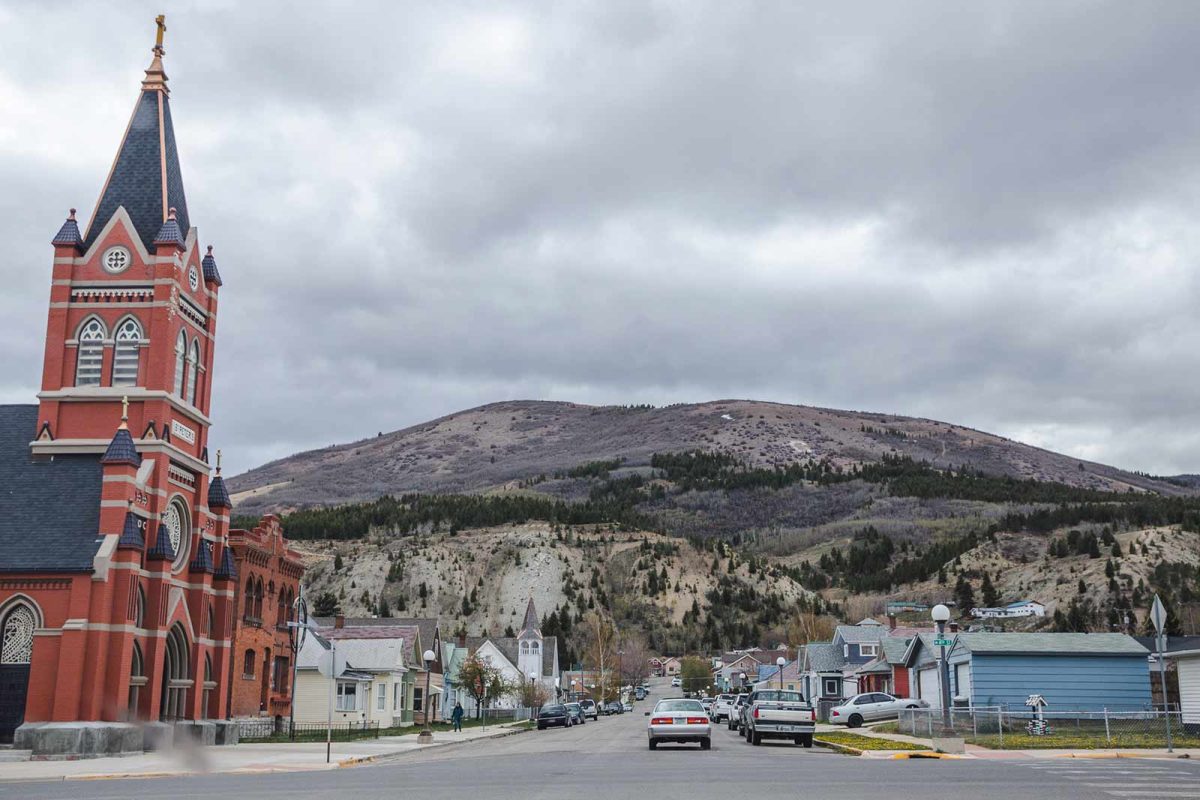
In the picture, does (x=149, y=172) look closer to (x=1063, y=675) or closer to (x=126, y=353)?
(x=126, y=353)

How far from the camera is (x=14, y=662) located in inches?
1459

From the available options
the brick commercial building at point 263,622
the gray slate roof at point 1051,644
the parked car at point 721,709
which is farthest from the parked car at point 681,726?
the parked car at point 721,709

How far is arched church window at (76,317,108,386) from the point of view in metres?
41.9

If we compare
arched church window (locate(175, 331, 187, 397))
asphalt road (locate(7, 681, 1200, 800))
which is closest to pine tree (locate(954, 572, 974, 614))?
arched church window (locate(175, 331, 187, 397))

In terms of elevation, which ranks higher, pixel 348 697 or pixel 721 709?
pixel 348 697

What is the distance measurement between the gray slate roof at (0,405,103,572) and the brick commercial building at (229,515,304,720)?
32.6 ft

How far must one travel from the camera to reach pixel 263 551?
52.0 metres

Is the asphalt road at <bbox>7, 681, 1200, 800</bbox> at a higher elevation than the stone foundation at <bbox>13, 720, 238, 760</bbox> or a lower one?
higher

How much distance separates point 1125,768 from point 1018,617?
97.9 metres

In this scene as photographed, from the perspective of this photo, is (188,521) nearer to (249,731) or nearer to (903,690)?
(249,731)

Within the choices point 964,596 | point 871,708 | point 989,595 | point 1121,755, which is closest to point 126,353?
point 1121,755

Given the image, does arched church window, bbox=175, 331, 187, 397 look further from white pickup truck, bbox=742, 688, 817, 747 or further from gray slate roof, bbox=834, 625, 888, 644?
gray slate roof, bbox=834, 625, 888, 644

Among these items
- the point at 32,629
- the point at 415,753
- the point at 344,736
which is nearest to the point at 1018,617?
the point at 344,736

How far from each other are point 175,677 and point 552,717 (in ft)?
89.8
